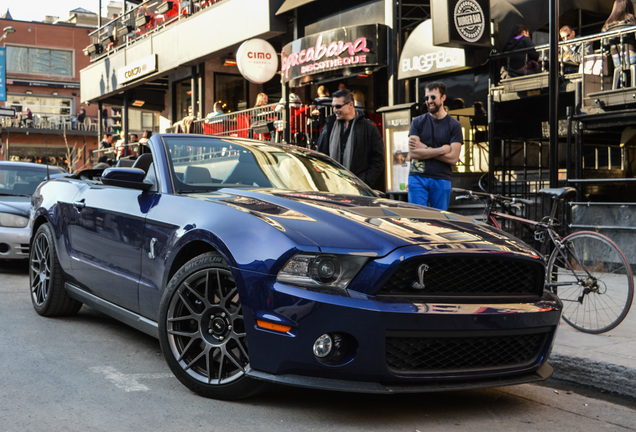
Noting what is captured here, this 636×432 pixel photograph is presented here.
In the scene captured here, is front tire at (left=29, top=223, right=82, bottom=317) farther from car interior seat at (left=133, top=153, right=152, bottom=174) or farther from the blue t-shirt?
the blue t-shirt

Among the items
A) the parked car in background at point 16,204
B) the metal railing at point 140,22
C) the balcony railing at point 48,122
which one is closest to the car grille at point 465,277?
the parked car in background at point 16,204

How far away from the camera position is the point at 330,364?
3322 millimetres

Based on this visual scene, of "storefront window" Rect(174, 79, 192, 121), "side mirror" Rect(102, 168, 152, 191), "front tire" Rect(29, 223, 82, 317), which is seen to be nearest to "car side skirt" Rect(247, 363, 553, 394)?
"side mirror" Rect(102, 168, 152, 191)

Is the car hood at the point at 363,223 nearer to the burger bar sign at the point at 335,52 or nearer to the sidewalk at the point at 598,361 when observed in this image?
the sidewalk at the point at 598,361

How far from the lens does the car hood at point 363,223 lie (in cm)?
348

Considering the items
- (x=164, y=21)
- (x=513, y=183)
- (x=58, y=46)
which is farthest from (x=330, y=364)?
(x=58, y=46)

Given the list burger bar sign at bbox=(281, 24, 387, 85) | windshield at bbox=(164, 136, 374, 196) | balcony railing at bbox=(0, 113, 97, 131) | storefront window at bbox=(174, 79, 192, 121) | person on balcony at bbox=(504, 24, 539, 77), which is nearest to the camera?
windshield at bbox=(164, 136, 374, 196)

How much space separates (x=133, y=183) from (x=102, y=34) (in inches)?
1046

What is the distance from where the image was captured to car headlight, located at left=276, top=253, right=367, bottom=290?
3375 millimetres

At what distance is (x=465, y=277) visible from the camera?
140 inches

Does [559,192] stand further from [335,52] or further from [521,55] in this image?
[335,52]

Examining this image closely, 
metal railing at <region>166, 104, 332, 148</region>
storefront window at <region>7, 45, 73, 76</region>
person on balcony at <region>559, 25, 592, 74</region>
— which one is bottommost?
metal railing at <region>166, 104, 332, 148</region>

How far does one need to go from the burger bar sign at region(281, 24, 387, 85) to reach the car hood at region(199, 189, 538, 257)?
9740 millimetres

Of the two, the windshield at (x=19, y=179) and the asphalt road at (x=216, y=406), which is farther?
the windshield at (x=19, y=179)
